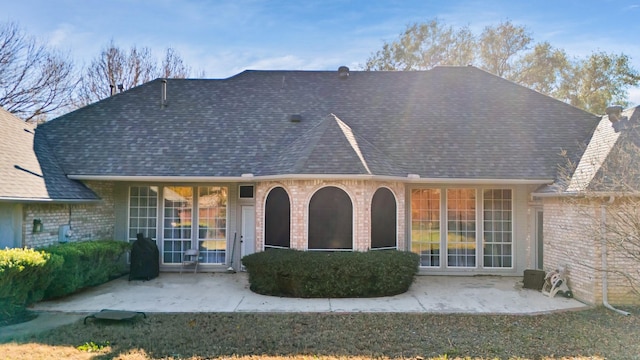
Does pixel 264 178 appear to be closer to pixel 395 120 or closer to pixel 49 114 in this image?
pixel 395 120

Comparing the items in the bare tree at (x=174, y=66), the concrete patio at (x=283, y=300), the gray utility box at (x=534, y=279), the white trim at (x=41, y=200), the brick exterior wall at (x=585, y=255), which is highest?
the bare tree at (x=174, y=66)

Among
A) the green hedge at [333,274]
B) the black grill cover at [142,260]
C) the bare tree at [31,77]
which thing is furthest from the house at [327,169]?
the bare tree at [31,77]

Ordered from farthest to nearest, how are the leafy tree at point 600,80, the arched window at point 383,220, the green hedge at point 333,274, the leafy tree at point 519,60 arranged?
1. the leafy tree at point 519,60
2. the leafy tree at point 600,80
3. the arched window at point 383,220
4. the green hedge at point 333,274

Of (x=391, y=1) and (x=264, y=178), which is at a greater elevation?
(x=391, y=1)

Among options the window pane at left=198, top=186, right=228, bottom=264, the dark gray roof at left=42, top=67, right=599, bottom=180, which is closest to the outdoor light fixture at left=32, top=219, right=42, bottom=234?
the dark gray roof at left=42, top=67, right=599, bottom=180

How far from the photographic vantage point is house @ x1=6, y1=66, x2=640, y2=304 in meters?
10.3

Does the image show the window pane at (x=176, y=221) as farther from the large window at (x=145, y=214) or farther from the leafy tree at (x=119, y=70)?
the leafy tree at (x=119, y=70)

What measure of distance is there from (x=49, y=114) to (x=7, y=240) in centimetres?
1889

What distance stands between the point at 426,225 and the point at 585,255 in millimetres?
4192

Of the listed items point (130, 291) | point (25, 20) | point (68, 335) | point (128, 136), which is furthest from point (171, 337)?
point (25, 20)

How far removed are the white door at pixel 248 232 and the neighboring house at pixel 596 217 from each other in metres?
8.19

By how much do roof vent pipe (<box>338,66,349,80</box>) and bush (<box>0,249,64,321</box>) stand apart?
10.9m

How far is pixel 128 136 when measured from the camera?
12.7m

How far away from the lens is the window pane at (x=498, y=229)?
470 inches
